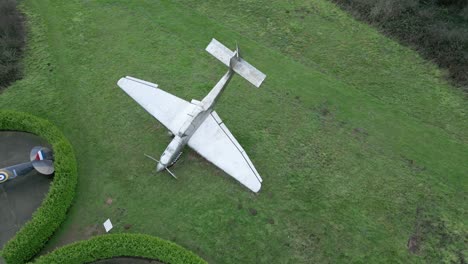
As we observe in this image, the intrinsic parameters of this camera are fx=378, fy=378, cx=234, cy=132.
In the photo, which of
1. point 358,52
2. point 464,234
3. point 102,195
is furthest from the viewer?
point 358,52

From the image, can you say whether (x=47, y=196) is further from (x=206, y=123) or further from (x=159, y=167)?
(x=206, y=123)

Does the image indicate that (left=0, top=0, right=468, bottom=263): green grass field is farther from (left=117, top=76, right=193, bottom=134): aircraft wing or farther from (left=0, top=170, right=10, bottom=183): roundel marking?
(left=0, top=170, right=10, bottom=183): roundel marking

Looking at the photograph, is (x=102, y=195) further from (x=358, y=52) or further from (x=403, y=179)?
(x=358, y=52)

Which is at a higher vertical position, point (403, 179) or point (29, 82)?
point (403, 179)

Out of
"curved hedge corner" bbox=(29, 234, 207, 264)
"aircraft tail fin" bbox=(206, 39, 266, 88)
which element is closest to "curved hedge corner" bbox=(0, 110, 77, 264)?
"curved hedge corner" bbox=(29, 234, 207, 264)

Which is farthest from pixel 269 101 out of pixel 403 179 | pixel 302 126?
pixel 403 179

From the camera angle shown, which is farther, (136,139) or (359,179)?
(136,139)
